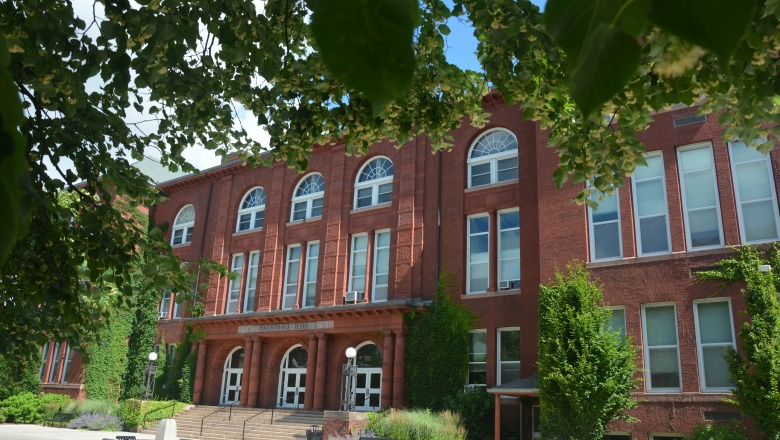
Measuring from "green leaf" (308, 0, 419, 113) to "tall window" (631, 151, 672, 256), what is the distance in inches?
764

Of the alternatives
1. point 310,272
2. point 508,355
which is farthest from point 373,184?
point 508,355

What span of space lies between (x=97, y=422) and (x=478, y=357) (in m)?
17.9

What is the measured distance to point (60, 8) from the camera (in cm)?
546

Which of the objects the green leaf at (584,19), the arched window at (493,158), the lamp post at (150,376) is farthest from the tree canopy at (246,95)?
the lamp post at (150,376)

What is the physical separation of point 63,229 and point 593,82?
292 inches

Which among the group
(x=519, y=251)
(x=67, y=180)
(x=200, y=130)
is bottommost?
(x=67, y=180)

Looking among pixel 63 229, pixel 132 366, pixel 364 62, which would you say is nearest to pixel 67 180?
pixel 63 229

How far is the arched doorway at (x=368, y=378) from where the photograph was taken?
25.2 m

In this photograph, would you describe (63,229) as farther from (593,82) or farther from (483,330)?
(483,330)

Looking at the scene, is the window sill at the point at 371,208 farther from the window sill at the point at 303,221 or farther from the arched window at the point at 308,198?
the arched window at the point at 308,198

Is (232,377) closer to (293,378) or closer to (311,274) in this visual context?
(293,378)

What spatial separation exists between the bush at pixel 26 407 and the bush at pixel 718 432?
2875 cm

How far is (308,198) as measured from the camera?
98.0ft

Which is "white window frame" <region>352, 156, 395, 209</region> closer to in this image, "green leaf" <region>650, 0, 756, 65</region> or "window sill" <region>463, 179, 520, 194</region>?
"window sill" <region>463, 179, 520, 194</region>
